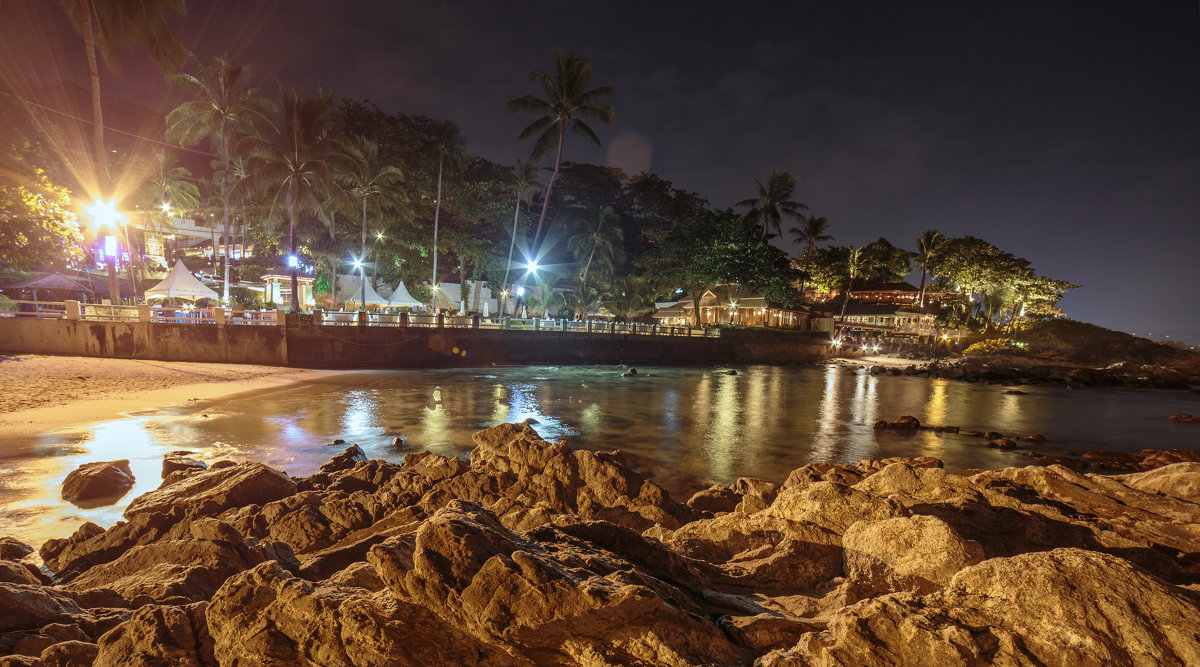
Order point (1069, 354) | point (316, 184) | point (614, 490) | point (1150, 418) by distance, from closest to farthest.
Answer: point (614, 490) < point (1150, 418) < point (316, 184) < point (1069, 354)

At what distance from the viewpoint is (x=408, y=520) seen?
5.18 meters

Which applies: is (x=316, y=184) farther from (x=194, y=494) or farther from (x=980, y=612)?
(x=980, y=612)

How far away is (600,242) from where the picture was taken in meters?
42.8

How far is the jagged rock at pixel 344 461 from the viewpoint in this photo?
25.7 ft

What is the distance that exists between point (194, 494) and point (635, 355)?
96.6 feet

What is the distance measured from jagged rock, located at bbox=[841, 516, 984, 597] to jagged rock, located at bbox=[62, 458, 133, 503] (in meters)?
9.50

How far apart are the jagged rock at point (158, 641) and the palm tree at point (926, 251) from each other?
218ft

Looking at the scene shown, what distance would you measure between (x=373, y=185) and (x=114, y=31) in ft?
43.5

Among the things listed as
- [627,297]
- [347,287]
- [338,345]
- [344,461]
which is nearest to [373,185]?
[347,287]

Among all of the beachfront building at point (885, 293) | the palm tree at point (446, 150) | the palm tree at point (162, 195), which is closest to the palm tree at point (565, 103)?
the palm tree at point (446, 150)

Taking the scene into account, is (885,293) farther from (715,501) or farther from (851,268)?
(715,501)

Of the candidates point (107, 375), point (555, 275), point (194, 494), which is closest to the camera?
point (194, 494)

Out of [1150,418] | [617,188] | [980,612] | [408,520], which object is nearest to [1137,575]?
[980,612]

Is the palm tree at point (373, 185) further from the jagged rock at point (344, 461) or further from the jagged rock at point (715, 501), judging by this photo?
the jagged rock at point (715, 501)
